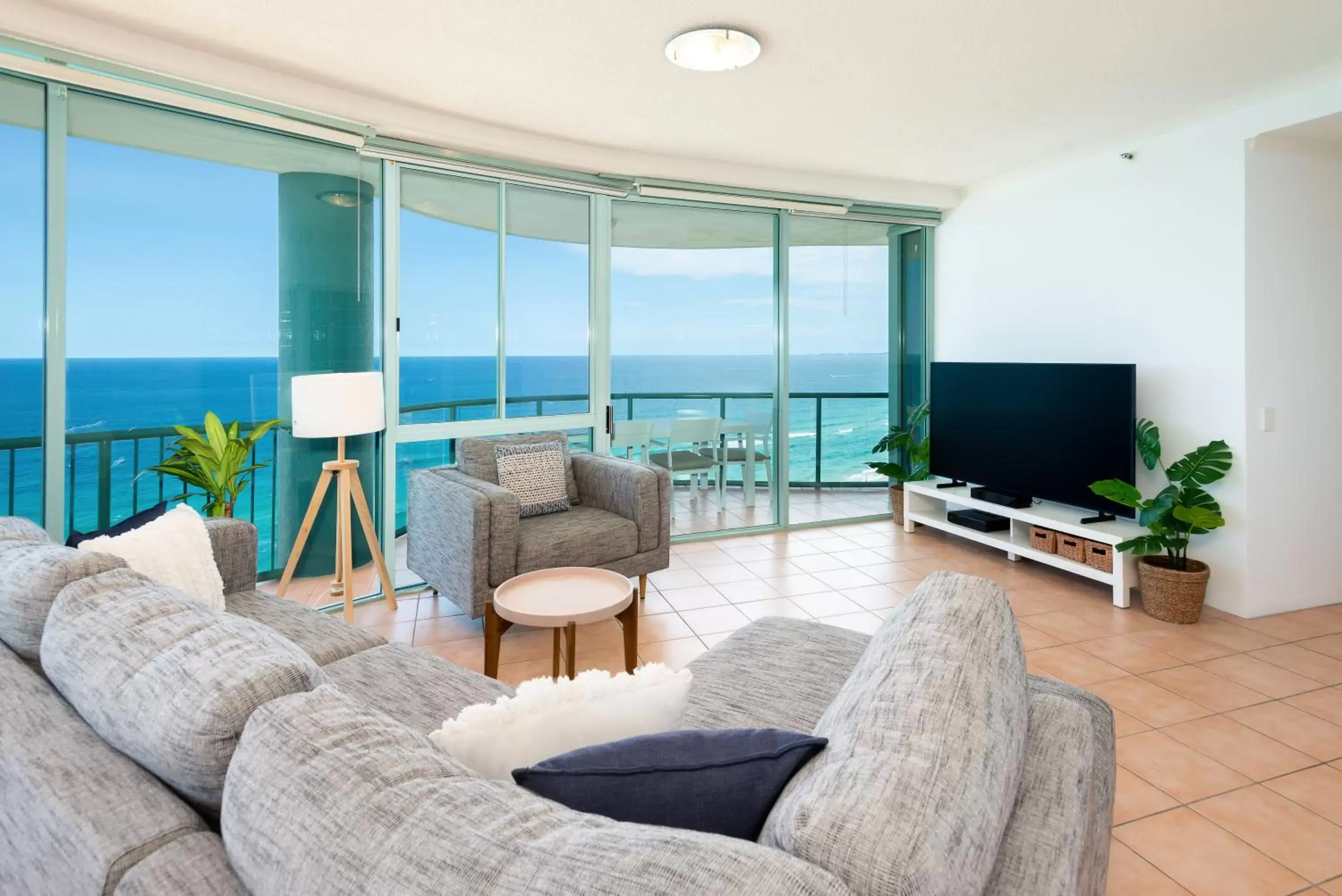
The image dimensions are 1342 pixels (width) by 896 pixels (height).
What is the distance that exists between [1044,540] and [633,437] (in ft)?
8.40

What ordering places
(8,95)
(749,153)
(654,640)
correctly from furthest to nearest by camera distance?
(749,153), (654,640), (8,95)

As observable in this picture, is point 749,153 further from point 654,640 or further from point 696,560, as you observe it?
point 654,640

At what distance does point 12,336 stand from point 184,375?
2.10ft

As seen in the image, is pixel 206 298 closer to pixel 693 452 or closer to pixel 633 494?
pixel 633 494

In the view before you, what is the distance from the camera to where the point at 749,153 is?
4.52 m

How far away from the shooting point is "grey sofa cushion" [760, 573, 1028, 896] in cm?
72

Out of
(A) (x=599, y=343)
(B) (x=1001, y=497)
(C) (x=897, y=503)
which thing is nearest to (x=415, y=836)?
(A) (x=599, y=343)

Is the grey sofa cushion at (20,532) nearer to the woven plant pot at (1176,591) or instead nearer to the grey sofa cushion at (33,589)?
the grey sofa cushion at (33,589)

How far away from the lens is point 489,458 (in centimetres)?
390

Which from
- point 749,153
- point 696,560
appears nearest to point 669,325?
point 749,153

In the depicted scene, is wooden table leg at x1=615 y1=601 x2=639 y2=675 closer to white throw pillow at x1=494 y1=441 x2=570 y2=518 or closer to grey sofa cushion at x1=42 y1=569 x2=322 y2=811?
white throw pillow at x1=494 y1=441 x2=570 y2=518

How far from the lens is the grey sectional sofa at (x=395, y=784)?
0.69 m

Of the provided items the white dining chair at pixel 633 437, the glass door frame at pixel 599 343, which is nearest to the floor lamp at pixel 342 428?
the glass door frame at pixel 599 343

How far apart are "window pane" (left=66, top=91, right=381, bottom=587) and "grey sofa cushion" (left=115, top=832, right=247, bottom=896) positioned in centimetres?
286
